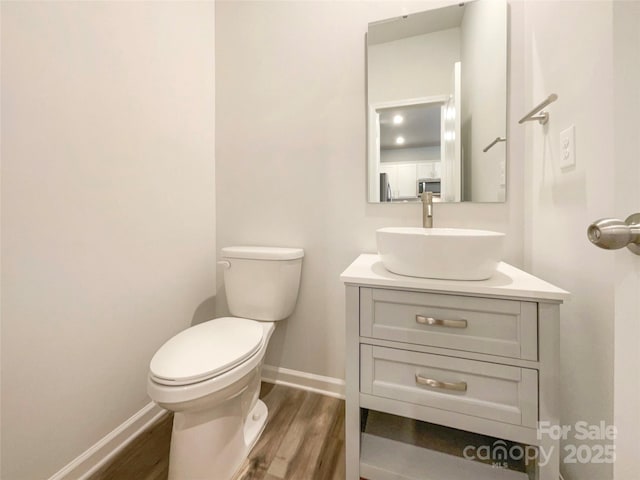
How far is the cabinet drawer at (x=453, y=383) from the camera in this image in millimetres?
723

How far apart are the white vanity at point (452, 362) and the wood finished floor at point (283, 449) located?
19cm

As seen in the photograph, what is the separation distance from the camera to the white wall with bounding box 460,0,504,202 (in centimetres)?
112

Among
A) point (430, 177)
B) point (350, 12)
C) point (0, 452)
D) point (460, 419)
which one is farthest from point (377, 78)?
point (0, 452)

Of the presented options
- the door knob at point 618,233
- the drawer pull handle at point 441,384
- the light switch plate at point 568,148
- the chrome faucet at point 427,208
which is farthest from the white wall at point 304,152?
the door knob at point 618,233

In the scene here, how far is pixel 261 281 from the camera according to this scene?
51.5 inches

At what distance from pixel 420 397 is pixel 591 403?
46 cm

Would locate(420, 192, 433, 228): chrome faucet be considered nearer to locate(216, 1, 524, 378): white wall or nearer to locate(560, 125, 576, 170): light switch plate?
locate(216, 1, 524, 378): white wall

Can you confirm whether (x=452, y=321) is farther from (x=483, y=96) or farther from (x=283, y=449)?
(x=483, y=96)

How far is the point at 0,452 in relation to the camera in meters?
0.76

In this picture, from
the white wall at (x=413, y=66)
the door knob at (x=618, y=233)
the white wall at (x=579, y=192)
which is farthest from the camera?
the white wall at (x=413, y=66)

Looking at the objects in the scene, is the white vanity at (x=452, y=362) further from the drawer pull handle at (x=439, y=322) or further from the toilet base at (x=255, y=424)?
the toilet base at (x=255, y=424)

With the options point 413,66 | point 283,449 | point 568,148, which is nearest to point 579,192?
point 568,148

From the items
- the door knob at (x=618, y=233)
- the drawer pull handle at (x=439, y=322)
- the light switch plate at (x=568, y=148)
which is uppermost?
the light switch plate at (x=568, y=148)

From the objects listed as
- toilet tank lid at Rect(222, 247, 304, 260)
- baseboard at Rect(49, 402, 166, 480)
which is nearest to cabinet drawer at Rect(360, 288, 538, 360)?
toilet tank lid at Rect(222, 247, 304, 260)
